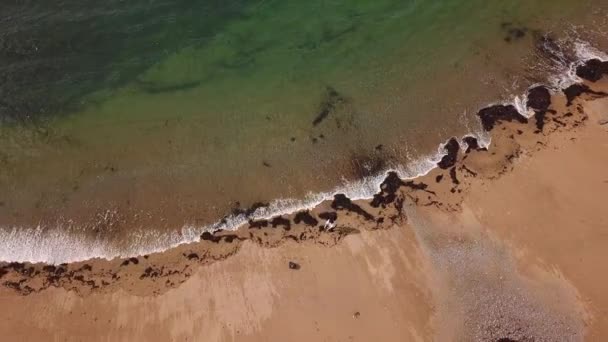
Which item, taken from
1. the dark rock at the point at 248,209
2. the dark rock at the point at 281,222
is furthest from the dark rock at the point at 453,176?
the dark rock at the point at 248,209

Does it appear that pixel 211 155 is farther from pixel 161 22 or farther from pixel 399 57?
pixel 399 57

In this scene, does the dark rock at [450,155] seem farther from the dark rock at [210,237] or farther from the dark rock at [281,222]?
the dark rock at [210,237]

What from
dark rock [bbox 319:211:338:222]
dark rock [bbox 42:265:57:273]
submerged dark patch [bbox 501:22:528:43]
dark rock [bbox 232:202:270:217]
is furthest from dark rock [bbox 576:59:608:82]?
dark rock [bbox 42:265:57:273]

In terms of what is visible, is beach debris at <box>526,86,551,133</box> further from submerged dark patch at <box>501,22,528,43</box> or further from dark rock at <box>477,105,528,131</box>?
submerged dark patch at <box>501,22,528,43</box>

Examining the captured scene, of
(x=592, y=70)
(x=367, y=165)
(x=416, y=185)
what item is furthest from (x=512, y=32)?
(x=367, y=165)

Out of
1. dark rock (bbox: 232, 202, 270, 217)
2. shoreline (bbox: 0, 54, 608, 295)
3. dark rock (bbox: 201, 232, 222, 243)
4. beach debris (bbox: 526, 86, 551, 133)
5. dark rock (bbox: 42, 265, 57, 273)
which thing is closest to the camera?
shoreline (bbox: 0, 54, 608, 295)

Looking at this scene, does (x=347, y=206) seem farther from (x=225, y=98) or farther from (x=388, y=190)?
(x=225, y=98)
